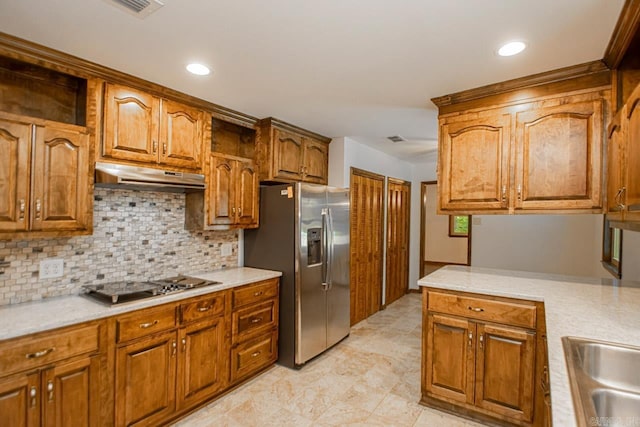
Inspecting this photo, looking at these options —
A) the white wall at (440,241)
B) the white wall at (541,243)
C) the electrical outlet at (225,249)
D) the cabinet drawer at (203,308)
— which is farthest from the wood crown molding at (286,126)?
the white wall at (440,241)

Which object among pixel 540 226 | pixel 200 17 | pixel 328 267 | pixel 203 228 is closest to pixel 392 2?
pixel 200 17

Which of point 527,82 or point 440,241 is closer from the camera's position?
point 527,82

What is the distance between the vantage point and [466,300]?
87.7 inches

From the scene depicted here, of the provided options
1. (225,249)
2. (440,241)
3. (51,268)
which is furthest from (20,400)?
(440,241)

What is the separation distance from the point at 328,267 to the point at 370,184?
162cm

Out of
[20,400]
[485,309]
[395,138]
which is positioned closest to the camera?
[20,400]

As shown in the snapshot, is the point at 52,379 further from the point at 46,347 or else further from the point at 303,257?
the point at 303,257

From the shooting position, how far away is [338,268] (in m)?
3.46

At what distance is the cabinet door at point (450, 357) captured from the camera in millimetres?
2234

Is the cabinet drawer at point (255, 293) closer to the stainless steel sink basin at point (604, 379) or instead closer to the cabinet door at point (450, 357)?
the cabinet door at point (450, 357)

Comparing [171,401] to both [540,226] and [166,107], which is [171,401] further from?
[540,226]

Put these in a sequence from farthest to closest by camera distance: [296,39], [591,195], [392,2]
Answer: [591,195] < [296,39] < [392,2]

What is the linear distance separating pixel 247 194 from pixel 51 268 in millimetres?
1515

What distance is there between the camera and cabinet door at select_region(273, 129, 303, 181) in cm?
329
